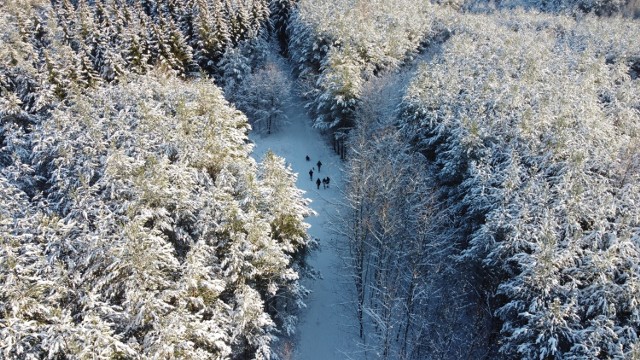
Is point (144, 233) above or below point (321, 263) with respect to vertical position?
above

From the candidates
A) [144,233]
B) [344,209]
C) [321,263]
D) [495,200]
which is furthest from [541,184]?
[144,233]

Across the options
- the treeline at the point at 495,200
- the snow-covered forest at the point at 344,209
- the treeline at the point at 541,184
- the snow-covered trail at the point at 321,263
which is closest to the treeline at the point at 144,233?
the snow-covered forest at the point at 344,209

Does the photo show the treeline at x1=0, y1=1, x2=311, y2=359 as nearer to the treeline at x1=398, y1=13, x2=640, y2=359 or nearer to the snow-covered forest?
the snow-covered forest

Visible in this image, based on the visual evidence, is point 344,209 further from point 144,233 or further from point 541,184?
point 144,233

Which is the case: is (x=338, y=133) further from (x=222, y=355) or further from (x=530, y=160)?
(x=222, y=355)

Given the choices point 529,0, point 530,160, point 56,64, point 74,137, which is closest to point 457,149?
point 530,160

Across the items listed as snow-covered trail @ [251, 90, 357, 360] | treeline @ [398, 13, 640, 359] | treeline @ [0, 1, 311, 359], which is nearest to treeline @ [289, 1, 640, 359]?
treeline @ [398, 13, 640, 359]
